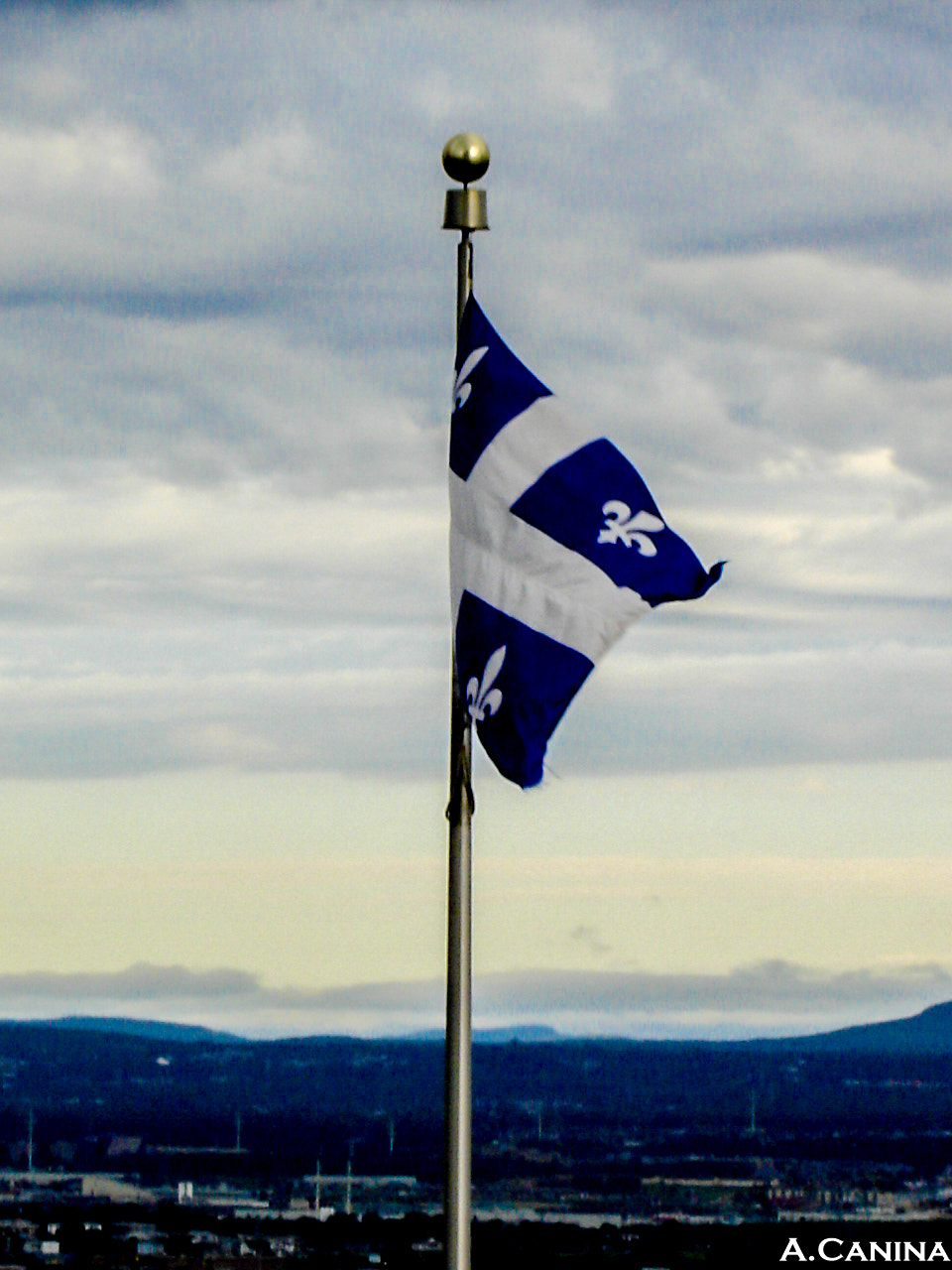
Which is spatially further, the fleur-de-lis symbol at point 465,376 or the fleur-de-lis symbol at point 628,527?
the fleur-de-lis symbol at point 465,376

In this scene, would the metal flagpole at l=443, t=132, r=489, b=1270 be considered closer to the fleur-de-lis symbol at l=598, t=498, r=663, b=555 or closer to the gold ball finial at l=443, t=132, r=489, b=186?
the gold ball finial at l=443, t=132, r=489, b=186

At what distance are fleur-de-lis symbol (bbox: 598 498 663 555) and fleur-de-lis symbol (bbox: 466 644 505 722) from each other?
1175 mm

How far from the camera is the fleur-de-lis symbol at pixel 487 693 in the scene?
1493 centimetres

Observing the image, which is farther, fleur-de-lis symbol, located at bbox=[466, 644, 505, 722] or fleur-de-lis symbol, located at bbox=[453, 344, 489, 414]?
fleur-de-lis symbol, located at bbox=[453, 344, 489, 414]

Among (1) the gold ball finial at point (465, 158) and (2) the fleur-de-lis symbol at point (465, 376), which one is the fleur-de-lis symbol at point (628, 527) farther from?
(1) the gold ball finial at point (465, 158)

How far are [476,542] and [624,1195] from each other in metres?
52.2

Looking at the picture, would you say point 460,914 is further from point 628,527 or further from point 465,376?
point 465,376

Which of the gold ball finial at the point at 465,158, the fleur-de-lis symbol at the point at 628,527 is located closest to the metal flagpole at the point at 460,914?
the gold ball finial at the point at 465,158

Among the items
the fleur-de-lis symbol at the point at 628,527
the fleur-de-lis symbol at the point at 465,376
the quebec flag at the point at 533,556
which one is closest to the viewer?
the quebec flag at the point at 533,556

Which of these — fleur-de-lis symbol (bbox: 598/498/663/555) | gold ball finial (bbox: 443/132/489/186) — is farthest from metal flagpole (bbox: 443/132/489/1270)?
fleur-de-lis symbol (bbox: 598/498/663/555)

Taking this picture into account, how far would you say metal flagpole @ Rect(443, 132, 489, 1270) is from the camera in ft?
49.0

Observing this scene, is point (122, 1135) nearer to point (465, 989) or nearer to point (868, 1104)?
point (868, 1104)

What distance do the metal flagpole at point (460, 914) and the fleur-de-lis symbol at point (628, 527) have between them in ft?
4.98

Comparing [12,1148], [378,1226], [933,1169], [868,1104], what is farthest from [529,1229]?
[868,1104]
